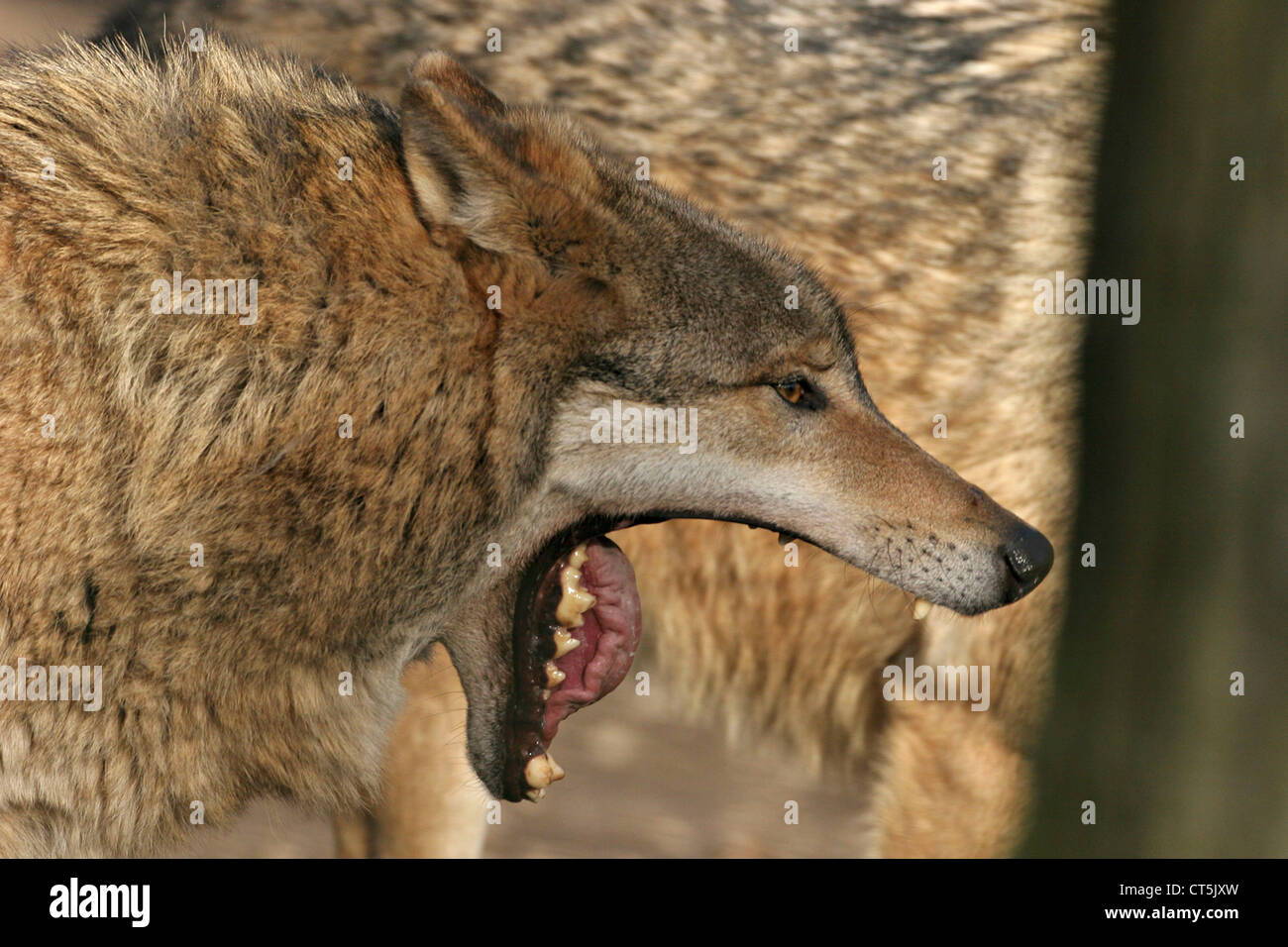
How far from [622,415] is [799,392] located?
0.39 metres

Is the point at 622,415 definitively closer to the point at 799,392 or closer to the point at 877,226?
the point at 799,392

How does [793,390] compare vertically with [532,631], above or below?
above

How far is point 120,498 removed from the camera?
2264 mm

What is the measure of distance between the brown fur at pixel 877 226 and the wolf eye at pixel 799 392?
131 cm

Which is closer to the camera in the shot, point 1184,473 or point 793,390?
point 1184,473

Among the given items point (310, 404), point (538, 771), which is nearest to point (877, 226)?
point (538, 771)

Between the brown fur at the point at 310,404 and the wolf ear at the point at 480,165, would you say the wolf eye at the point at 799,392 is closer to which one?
the brown fur at the point at 310,404

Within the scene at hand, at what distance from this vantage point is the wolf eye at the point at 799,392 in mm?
2553

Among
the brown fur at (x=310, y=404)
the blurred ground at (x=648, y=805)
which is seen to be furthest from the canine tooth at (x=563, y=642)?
the blurred ground at (x=648, y=805)

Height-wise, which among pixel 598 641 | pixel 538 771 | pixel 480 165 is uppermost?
pixel 480 165

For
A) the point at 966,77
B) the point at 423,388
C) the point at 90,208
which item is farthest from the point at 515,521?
the point at 966,77

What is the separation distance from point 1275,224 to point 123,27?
12.6 feet

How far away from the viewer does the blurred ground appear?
17.7ft

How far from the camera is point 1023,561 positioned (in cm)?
270
